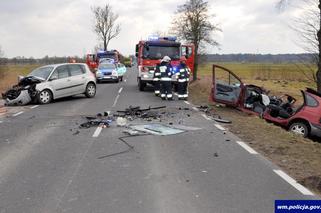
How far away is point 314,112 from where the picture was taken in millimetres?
13281

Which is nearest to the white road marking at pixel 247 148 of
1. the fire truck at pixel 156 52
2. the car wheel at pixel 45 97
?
the car wheel at pixel 45 97

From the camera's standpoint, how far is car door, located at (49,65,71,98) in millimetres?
20839

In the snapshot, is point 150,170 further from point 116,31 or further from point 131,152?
point 116,31

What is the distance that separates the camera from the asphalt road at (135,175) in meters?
6.05

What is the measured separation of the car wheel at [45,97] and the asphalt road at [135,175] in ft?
25.9

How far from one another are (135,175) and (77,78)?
15.2 meters

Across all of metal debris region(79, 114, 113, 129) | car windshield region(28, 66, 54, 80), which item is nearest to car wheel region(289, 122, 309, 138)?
metal debris region(79, 114, 113, 129)

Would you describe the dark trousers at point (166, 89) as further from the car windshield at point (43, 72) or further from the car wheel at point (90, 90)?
the car windshield at point (43, 72)

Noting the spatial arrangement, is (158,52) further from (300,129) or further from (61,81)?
(300,129)

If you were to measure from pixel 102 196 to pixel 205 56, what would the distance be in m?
30.3

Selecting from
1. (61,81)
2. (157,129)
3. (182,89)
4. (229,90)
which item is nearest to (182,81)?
(182,89)

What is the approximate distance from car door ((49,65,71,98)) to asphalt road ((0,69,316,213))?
851cm

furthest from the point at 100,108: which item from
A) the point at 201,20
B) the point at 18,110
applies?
the point at 201,20

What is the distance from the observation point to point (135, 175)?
755 centimetres
